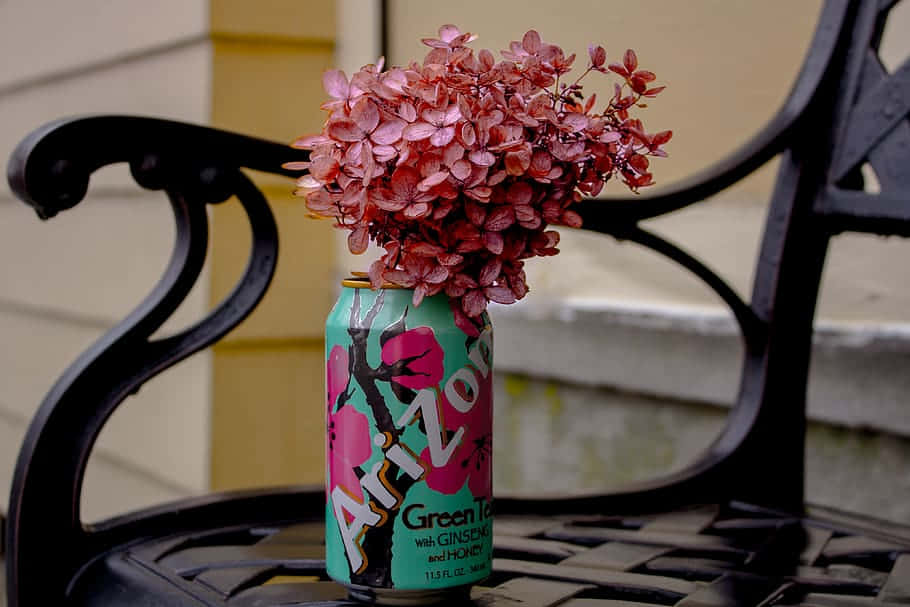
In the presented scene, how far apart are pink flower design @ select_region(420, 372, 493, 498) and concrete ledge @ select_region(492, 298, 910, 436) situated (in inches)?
30.7

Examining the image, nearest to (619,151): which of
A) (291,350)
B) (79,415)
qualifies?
(79,415)

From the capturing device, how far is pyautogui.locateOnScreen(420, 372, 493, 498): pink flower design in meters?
0.61

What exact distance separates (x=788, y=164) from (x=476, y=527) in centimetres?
57

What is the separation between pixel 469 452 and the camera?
621 mm

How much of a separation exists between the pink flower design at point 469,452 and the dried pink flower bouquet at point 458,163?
0.06 meters

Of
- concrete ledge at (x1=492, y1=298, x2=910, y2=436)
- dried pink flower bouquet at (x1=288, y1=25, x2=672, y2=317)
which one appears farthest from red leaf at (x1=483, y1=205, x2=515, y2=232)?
concrete ledge at (x1=492, y1=298, x2=910, y2=436)

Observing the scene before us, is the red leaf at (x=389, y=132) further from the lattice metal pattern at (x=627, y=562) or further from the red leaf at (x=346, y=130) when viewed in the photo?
the lattice metal pattern at (x=627, y=562)

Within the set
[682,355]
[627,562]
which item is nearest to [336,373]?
[627,562]

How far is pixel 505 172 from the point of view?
0.57 metres

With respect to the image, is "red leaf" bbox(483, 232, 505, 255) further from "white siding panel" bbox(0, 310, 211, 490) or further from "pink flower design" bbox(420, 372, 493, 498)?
"white siding panel" bbox(0, 310, 211, 490)

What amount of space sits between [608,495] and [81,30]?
5.90 feet

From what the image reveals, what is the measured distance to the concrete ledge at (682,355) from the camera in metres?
1.27

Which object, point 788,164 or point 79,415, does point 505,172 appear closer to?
point 79,415

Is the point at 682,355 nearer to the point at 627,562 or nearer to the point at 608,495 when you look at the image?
the point at 608,495
